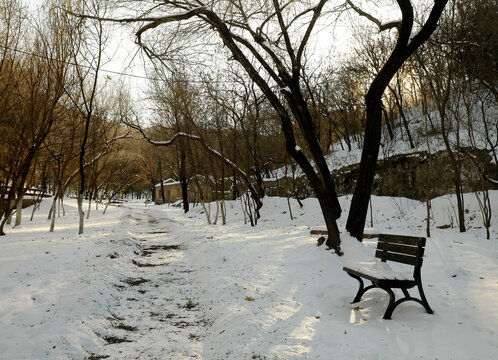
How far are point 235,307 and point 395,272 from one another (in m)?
2.36

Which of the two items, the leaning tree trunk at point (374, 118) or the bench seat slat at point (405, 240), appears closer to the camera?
the bench seat slat at point (405, 240)

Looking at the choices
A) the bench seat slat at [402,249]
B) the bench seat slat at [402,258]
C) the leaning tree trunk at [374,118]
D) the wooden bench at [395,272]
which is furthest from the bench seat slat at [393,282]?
the leaning tree trunk at [374,118]

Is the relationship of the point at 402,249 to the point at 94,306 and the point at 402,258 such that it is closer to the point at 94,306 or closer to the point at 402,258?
the point at 402,258

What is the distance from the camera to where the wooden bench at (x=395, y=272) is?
415cm

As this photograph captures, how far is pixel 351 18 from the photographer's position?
8797 mm

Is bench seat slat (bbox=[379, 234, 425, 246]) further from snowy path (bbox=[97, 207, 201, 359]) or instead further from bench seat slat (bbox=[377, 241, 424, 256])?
snowy path (bbox=[97, 207, 201, 359])

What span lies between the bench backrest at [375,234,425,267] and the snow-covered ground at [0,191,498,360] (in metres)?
0.62

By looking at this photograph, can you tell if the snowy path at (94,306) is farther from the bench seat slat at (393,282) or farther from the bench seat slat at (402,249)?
the bench seat slat at (402,249)

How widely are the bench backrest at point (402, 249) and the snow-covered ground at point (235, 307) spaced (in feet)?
2.03

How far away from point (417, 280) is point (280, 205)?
50.8ft

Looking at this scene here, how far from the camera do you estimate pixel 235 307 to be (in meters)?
4.76

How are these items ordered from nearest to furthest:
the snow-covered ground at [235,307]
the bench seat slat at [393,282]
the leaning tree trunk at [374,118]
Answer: the snow-covered ground at [235,307]
the bench seat slat at [393,282]
the leaning tree trunk at [374,118]

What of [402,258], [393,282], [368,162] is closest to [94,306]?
[393,282]

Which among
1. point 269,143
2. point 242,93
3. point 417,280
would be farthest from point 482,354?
point 269,143
